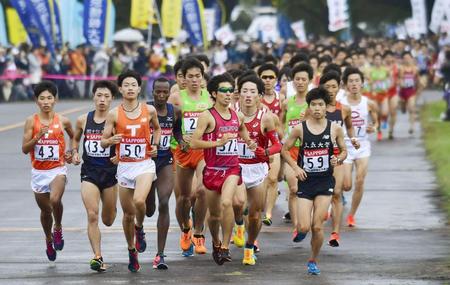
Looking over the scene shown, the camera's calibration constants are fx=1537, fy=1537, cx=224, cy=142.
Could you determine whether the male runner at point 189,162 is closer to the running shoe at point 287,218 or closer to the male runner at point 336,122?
the male runner at point 336,122

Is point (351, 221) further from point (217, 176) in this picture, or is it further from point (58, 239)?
point (58, 239)

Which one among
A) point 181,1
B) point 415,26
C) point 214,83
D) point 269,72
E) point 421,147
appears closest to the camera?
point 214,83

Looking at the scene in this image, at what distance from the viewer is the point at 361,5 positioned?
87.4 meters

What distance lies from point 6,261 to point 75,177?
31.9 feet

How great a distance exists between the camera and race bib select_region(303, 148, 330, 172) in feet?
47.8

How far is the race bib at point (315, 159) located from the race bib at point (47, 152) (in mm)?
2413

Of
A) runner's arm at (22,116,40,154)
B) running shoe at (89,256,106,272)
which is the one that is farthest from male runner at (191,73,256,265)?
runner's arm at (22,116,40,154)

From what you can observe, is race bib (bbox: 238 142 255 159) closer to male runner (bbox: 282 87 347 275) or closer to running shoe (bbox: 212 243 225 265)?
male runner (bbox: 282 87 347 275)

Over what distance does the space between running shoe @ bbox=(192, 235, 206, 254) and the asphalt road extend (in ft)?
0.54

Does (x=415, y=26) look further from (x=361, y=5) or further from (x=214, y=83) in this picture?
(x=214, y=83)

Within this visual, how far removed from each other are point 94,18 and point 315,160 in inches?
1350

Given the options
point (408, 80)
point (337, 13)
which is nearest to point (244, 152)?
point (408, 80)

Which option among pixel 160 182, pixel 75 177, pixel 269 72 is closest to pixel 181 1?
pixel 75 177

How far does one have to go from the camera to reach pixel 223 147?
14.6m
